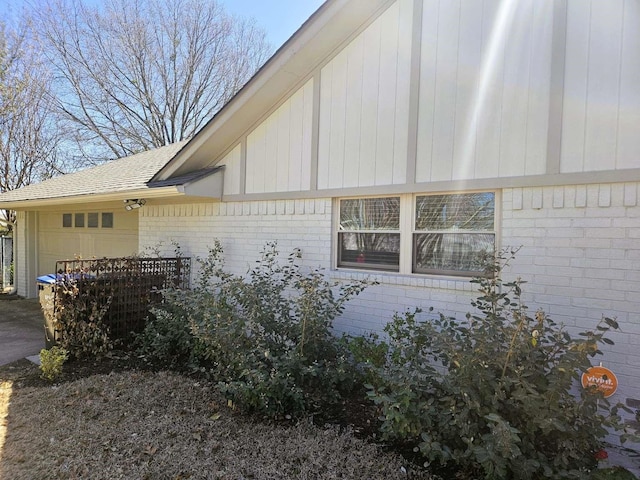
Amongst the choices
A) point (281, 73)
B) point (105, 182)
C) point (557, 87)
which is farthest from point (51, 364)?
point (557, 87)

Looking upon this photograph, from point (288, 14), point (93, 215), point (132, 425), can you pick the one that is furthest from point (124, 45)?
point (132, 425)

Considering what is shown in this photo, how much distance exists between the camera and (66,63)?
1756 centimetres

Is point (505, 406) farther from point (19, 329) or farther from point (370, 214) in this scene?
point (19, 329)

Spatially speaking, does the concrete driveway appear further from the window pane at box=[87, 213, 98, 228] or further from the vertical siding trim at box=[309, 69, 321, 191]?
the vertical siding trim at box=[309, 69, 321, 191]

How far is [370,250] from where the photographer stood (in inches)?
209

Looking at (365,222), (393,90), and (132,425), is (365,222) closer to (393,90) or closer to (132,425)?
(393,90)

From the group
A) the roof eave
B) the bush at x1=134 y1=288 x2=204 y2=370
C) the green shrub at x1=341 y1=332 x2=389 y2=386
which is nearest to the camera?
the green shrub at x1=341 y1=332 x2=389 y2=386

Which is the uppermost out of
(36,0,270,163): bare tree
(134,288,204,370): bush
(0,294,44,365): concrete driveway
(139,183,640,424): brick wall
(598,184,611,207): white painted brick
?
(36,0,270,163): bare tree

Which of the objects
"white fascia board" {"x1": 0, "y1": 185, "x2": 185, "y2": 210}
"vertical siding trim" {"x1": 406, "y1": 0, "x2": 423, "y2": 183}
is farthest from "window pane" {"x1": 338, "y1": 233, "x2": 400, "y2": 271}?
"white fascia board" {"x1": 0, "y1": 185, "x2": 185, "y2": 210}

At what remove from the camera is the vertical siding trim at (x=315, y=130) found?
18.6 ft

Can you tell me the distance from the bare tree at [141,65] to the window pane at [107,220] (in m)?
10.8

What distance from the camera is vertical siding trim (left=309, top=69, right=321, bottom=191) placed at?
5.66 metres

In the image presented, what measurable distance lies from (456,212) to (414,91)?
155 centimetres

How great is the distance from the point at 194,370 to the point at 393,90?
443 cm
